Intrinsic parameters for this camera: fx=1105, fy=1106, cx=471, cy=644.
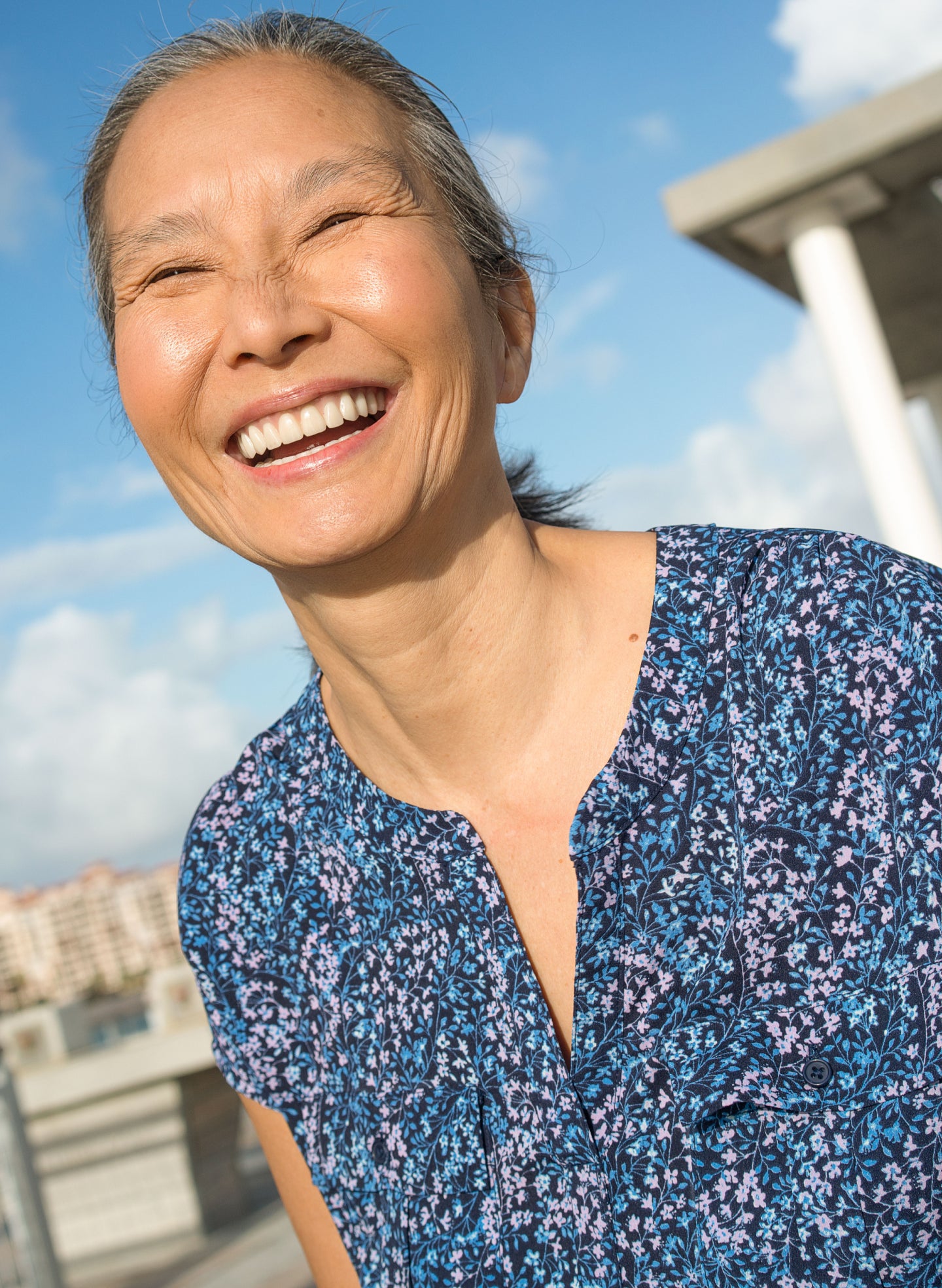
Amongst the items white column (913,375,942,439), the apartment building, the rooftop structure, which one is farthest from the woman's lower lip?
the apartment building

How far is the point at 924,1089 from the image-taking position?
126 centimetres

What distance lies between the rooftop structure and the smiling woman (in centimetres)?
521

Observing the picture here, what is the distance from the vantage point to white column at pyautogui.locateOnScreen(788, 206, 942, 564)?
21.4 feet

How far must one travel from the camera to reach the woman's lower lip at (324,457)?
140 cm

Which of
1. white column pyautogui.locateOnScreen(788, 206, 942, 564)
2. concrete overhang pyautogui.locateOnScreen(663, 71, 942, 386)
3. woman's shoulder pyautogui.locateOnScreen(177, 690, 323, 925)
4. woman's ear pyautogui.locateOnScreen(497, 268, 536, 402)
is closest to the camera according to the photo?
woman's ear pyautogui.locateOnScreen(497, 268, 536, 402)

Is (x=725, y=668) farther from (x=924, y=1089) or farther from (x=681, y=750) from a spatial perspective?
(x=924, y=1089)

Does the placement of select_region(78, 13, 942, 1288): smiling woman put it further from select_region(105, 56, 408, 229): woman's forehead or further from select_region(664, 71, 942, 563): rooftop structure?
select_region(664, 71, 942, 563): rooftop structure

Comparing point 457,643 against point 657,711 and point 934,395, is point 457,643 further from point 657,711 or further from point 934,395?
point 934,395

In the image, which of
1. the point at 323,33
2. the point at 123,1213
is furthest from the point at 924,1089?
the point at 123,1213

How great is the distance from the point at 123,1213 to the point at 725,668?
6.89 metres

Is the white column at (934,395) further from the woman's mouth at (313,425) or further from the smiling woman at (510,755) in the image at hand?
the woman's mouth at (313,425)

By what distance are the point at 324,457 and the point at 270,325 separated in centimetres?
17

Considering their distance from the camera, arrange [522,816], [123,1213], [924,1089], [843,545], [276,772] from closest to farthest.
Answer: [924,1089]
[843,545]
[522,816]
[276,772]
[123,1213]

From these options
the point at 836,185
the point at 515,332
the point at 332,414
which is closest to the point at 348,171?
the point at 332,414
